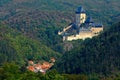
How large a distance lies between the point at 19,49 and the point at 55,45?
630 inches

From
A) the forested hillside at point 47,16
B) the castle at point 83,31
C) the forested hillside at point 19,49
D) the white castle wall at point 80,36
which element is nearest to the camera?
the forested hillside at point 19,49

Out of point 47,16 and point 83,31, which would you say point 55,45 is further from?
point 47,16

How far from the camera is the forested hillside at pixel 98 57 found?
62.6 metres

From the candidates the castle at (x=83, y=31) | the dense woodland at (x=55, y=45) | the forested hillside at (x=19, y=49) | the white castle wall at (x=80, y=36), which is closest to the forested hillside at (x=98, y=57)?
the dense woodland at (x=55, y=45)

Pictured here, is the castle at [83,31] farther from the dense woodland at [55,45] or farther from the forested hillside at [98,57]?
the forested hillside at [98,57]

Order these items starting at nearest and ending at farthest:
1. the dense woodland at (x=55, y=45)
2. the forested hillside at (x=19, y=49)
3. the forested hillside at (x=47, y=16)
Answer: the dense woodland at (x=55, y=45) → the forested hillside at (x=19, y=49) → the forested hillside at (x=47, y=16)

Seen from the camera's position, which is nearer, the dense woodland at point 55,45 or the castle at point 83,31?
the dense woodland at point 55,45

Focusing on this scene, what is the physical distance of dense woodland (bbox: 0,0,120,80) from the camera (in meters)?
57.0

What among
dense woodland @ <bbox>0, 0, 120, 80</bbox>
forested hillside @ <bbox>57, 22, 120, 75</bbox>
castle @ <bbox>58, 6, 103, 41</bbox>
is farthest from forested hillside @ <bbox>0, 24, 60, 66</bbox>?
forested hillside @ <bbox>57, 22, 120, 75</bbox>

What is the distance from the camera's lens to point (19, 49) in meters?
101

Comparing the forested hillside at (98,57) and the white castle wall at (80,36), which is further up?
the forested hillside at (98,57)

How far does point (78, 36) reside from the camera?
4579 inches

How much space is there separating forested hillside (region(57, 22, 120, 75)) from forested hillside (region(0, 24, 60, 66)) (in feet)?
66.5

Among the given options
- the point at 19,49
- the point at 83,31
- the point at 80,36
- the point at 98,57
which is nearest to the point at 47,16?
the point at 80,36
